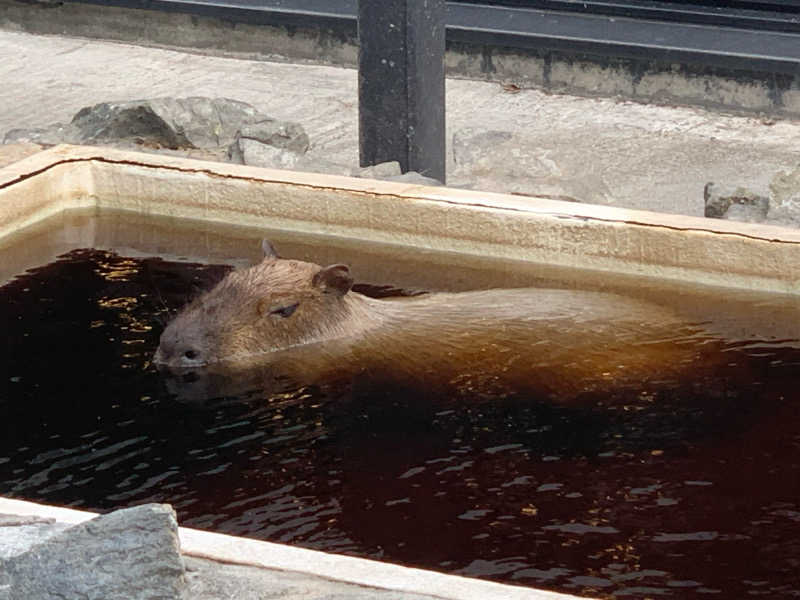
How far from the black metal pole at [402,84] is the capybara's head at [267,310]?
2.18 metres

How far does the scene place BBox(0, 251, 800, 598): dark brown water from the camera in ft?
17.0

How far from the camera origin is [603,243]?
7707mm

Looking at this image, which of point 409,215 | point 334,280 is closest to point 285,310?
point 334,280

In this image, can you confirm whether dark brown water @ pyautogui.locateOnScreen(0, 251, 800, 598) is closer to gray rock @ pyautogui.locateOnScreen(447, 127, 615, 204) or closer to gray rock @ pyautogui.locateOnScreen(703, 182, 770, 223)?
gray rock @ pyautogui.locateOnScreen(703, 182, 770, 223)

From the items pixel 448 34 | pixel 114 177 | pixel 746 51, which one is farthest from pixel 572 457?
pixel 448 34

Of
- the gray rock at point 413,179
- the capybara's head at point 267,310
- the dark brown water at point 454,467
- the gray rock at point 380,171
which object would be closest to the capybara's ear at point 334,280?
the capybara's head at point 267,310

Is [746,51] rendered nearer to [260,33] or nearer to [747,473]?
[260,33]

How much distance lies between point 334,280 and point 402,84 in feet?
7.78

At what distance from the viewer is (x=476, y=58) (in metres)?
11.8

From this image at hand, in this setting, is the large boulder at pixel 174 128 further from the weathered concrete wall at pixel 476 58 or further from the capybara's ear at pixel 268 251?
the capybara's ear at pixel 268 251

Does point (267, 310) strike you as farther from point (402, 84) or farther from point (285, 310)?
point (402, 84)

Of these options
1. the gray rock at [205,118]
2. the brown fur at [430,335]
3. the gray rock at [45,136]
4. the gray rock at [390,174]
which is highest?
the gray rock at [205,118]

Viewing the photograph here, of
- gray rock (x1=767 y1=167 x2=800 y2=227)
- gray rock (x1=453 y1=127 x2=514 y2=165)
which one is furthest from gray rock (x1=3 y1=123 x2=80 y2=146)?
gray rock (x1=767 y1=167 x2=800 y2=227)

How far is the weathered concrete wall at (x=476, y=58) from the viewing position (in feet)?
35.8
